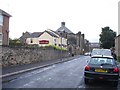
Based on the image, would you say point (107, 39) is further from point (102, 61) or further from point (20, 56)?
point (102, 61)

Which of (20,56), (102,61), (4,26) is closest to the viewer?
(102,61)

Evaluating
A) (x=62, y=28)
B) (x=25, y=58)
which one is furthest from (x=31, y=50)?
(x=62, y=28)

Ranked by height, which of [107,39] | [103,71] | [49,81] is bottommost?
[49,81]

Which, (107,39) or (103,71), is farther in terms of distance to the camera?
(107,39)

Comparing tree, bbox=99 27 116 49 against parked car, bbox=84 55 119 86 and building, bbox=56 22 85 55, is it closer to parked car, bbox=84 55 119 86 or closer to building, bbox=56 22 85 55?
building, bbox=56 22 85 55

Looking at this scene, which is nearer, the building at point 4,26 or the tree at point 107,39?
the building at point 4,26

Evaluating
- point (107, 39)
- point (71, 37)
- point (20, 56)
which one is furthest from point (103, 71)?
point (71, 37)

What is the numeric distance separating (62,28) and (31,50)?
83.6 metres

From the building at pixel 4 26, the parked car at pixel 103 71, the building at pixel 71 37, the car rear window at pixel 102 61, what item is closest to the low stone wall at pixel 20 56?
the building at pixel 4 26

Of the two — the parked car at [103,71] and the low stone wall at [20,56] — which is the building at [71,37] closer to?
the low stone wall at [20,56]

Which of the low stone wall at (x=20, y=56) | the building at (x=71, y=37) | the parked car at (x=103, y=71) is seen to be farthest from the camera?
the building at (x=71, y=37)

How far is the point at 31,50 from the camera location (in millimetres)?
30719

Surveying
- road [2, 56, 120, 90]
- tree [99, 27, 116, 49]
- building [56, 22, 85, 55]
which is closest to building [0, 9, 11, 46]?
road [2, 56, 120, 90]

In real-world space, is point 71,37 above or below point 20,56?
above
